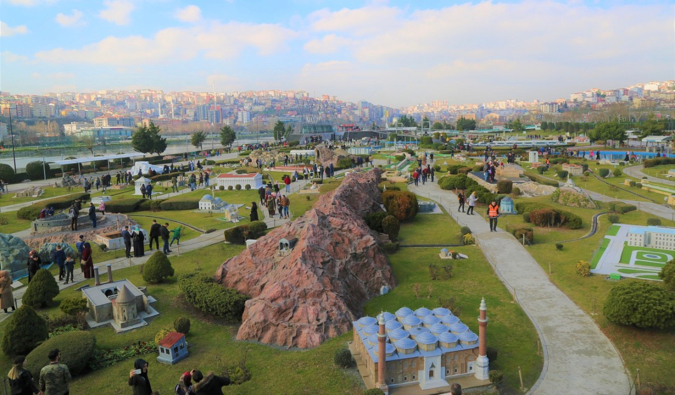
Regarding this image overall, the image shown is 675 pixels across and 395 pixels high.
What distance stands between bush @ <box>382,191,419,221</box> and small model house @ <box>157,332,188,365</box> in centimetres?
1447

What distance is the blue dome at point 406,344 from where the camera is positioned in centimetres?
910

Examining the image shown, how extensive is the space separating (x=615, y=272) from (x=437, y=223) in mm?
9478

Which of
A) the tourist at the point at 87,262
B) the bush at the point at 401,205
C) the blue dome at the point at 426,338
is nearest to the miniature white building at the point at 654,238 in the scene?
the bush at the point at 401,205

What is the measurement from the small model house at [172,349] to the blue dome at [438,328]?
5.61 meters

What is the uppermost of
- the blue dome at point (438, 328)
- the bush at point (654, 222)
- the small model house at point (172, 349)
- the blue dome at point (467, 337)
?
the blue dome at point (438, 328)

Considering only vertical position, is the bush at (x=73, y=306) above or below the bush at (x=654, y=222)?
below

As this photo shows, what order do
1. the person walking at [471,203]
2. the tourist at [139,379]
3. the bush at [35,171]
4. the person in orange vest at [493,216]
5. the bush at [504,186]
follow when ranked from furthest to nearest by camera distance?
the bush at [35,171] < the bush at [504,186] < the person walking at [471,203] < the person in orange vest at [493,216] < the tourist at [139,379]

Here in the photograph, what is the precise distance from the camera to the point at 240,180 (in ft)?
120

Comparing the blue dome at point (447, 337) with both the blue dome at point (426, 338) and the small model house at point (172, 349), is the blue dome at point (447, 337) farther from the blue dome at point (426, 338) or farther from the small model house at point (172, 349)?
the small model house at point (172, 349)

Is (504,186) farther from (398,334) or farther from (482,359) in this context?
(398,334)

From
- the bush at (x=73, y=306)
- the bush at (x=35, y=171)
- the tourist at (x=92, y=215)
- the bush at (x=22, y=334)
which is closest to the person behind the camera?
the bush at (x=22, y=334)

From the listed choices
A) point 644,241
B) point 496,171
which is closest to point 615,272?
point 644,241

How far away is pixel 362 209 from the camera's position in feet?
71.8

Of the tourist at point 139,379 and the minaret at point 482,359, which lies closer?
the tourist at point 139,379
